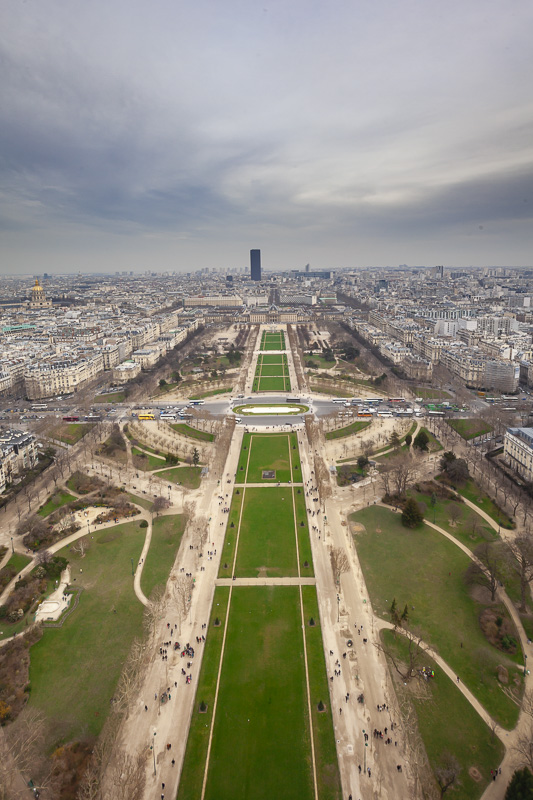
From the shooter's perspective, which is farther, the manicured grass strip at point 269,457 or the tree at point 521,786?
the manicured grass strip at point 269,457

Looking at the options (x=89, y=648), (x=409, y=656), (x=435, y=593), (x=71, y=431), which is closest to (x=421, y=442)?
(x=435, y=593)

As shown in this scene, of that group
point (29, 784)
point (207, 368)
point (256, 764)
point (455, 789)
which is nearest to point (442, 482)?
point (455, 789)

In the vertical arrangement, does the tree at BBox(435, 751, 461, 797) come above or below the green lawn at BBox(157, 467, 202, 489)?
below

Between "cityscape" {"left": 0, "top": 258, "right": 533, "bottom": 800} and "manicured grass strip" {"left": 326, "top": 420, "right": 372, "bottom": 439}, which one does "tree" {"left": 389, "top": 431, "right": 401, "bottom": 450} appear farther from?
"manicured grass strip" {"left": 326, "top": 420, "right": 372, "bottom": 439}

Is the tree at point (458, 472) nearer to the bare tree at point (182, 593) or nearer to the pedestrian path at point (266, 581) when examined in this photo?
the pedestrian path at point (266, 581)

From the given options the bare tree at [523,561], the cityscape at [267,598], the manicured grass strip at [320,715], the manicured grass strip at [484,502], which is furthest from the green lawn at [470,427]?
the manicured grass strip at [320,715]

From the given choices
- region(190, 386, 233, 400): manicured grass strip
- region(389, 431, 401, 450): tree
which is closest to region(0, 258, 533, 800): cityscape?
region(389, 431, 401, 450): tree
